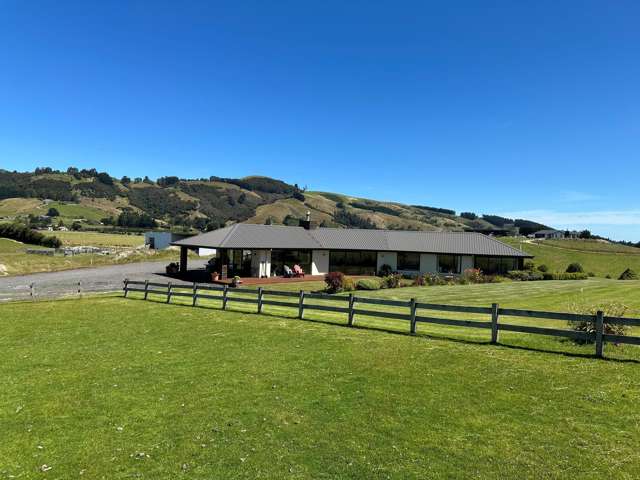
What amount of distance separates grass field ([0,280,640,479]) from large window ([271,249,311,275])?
90.9 ft

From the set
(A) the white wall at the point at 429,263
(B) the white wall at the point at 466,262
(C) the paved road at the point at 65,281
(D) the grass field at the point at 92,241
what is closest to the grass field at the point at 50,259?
(C) the paved road at the point at 65,281

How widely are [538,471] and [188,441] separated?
4945mm

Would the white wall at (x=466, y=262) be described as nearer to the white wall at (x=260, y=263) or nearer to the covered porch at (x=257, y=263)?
the covered porch at (x=257, y=263)

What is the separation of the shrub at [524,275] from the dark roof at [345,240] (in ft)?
6.55

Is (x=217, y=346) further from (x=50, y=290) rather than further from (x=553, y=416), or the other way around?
(x=50, y=290)

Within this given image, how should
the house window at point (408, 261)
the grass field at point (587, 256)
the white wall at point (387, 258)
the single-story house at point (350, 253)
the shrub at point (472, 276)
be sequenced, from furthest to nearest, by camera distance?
the grass field at point (587, 256)
the white wall at point (387, 258)
the house window at point (408, 261)
the single-story house at point (350, 253)
the shrub at point (472, 276)

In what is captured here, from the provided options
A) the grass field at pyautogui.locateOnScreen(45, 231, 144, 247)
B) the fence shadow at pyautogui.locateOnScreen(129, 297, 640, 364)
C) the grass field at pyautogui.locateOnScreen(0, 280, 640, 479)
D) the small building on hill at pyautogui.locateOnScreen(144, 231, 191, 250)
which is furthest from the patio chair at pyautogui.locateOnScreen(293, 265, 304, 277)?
the grass field at pyautogui.locateOnScreen(45, 231, 144, 247)

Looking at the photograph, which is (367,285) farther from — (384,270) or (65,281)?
(65,281)

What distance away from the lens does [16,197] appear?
630ft

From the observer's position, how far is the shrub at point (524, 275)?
40.9 metres

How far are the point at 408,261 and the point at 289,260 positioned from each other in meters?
12.6

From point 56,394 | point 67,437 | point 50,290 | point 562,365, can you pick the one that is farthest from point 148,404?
point 50,290

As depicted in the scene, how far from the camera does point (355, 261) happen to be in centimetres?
4544

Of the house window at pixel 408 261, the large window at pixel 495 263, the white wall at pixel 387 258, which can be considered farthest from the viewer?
the white wall at pixel 387 258
